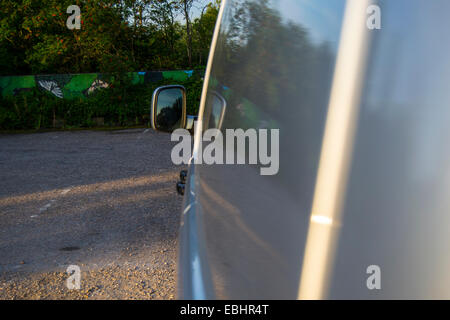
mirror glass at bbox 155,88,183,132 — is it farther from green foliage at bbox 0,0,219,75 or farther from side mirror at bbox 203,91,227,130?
green foliage at bbox 0,0,219,75

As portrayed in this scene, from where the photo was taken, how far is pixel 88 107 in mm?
13492

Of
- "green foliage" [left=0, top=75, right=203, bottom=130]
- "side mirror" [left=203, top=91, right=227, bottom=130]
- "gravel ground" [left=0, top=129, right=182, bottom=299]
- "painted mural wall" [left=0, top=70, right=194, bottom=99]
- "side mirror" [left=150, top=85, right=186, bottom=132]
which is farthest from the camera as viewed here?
"painted mural wall" [left=0, top=70, right=194, bottom=99]

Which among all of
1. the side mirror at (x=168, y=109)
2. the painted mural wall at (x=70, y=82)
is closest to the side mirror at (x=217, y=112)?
the side mirror at (x=168, y=109)

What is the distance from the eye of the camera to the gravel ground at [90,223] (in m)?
3.38

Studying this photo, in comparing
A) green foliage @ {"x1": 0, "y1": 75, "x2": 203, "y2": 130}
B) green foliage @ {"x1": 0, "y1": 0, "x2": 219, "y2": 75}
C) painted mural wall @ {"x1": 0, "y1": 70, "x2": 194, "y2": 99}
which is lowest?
green foliage @ {"x1": 0, "y1": 75, "x2": 203, "y2": 130}

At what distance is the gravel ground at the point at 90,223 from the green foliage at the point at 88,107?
4.12 m

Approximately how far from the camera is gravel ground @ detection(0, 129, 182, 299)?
11.1ft

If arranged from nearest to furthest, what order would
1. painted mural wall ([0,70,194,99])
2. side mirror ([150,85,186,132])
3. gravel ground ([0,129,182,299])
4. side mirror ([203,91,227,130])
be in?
side mirror ([203,91,227,130])
side mirror ([150,85,186,132])
gravel ground ([0,129,182,299])
painted mural wall ([0,70,194,99])

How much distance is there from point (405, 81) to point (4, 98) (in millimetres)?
14736

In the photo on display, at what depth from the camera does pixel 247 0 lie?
1.38 metres

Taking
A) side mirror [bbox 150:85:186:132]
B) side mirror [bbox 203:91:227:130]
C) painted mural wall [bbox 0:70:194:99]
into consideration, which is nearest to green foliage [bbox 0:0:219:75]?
painted mural wall [bbox 0:70:194:99]
